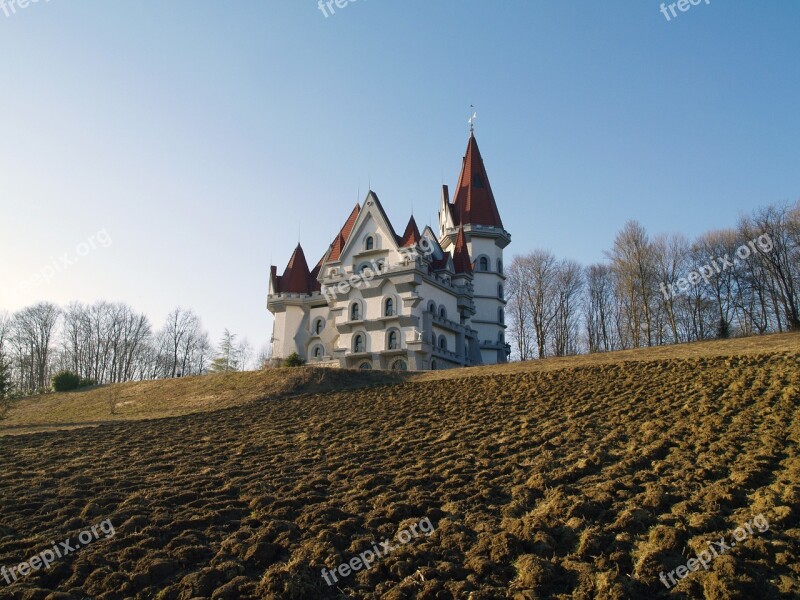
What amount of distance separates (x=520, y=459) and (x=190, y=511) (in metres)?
6.90

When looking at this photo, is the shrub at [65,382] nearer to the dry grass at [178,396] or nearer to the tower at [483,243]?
the dry grass at [178,396]

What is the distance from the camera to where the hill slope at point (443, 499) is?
8.12 meters

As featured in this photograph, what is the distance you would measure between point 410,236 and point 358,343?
313 inches

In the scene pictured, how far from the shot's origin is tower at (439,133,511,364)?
1939 inches

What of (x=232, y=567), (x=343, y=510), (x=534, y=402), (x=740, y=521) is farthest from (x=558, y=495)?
(x=534, y=402)

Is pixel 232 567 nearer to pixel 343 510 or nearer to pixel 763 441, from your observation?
pixel 343 510

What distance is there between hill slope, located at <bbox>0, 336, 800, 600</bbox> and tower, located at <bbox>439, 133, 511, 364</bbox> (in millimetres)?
27570

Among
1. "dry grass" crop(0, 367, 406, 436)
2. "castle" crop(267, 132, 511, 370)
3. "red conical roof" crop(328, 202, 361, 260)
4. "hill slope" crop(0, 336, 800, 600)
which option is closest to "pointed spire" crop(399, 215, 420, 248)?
"castle" crop(267, 132, 511, 370)

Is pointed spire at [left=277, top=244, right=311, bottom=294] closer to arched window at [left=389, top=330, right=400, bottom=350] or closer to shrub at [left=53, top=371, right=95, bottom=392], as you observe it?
arched window at [left=389, top=330, right=400, bottom=350]

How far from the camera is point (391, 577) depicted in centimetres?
841

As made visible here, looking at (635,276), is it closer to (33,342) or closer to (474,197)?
(474,197)

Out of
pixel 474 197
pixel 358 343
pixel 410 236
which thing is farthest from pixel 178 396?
pixel 474 197

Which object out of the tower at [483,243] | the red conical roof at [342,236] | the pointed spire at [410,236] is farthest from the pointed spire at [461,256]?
the red conical roof at [342,236]

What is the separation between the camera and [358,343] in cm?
4241
